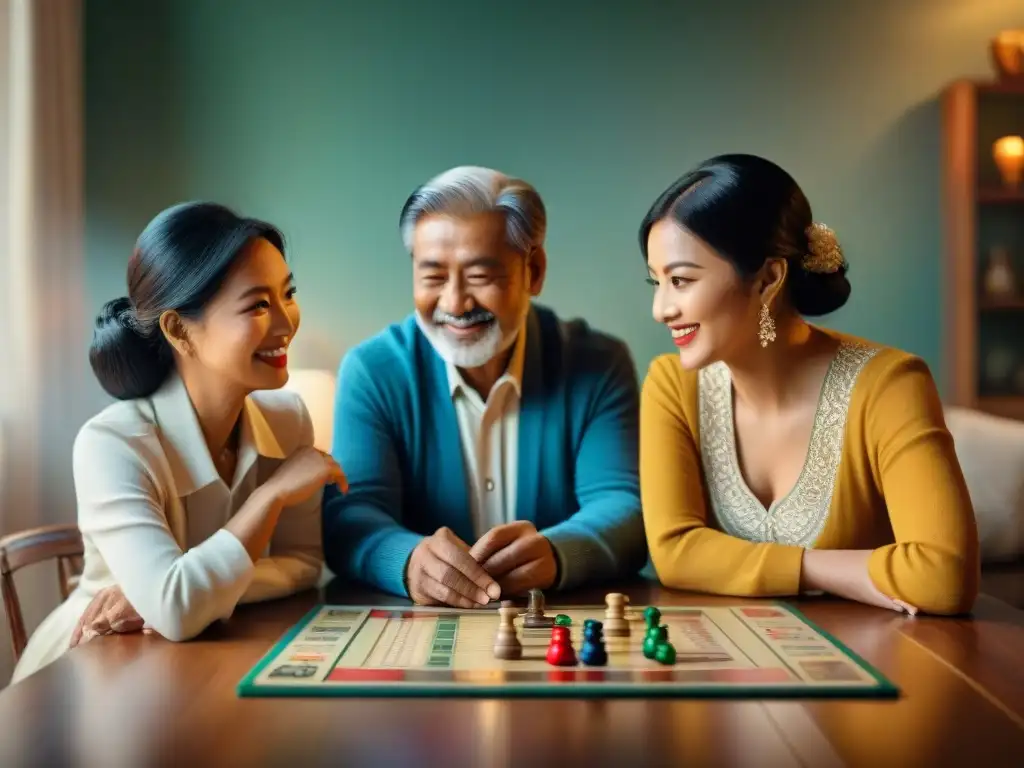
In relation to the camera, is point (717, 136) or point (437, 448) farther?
point (717, 136)

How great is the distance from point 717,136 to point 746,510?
7.15 feet

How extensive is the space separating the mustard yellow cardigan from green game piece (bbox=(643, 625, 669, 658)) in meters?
0.40

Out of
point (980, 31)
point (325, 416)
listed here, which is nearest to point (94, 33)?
point (325, 416)

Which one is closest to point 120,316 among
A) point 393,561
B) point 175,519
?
point 175,519

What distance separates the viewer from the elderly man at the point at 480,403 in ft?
6.55

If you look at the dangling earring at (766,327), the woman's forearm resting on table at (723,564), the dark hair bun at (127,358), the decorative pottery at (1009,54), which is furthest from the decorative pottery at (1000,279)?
the dark hair bun at (127,358)

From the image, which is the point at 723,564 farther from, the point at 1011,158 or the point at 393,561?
the point at 1011,158

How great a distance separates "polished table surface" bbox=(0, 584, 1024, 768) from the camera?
40.5 inches

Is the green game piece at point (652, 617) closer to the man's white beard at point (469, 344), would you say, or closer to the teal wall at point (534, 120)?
the man's white beard at point (469, 344)

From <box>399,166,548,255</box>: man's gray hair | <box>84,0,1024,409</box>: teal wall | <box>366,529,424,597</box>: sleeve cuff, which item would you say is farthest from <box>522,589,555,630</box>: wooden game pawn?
<box>84,0,1024,409</box>: teal wall

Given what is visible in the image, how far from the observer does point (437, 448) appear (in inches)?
81.8

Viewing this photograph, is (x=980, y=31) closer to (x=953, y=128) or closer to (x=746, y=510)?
(x=953, y=128)

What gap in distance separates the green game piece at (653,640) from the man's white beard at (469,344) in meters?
0.78

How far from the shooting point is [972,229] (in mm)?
3691
